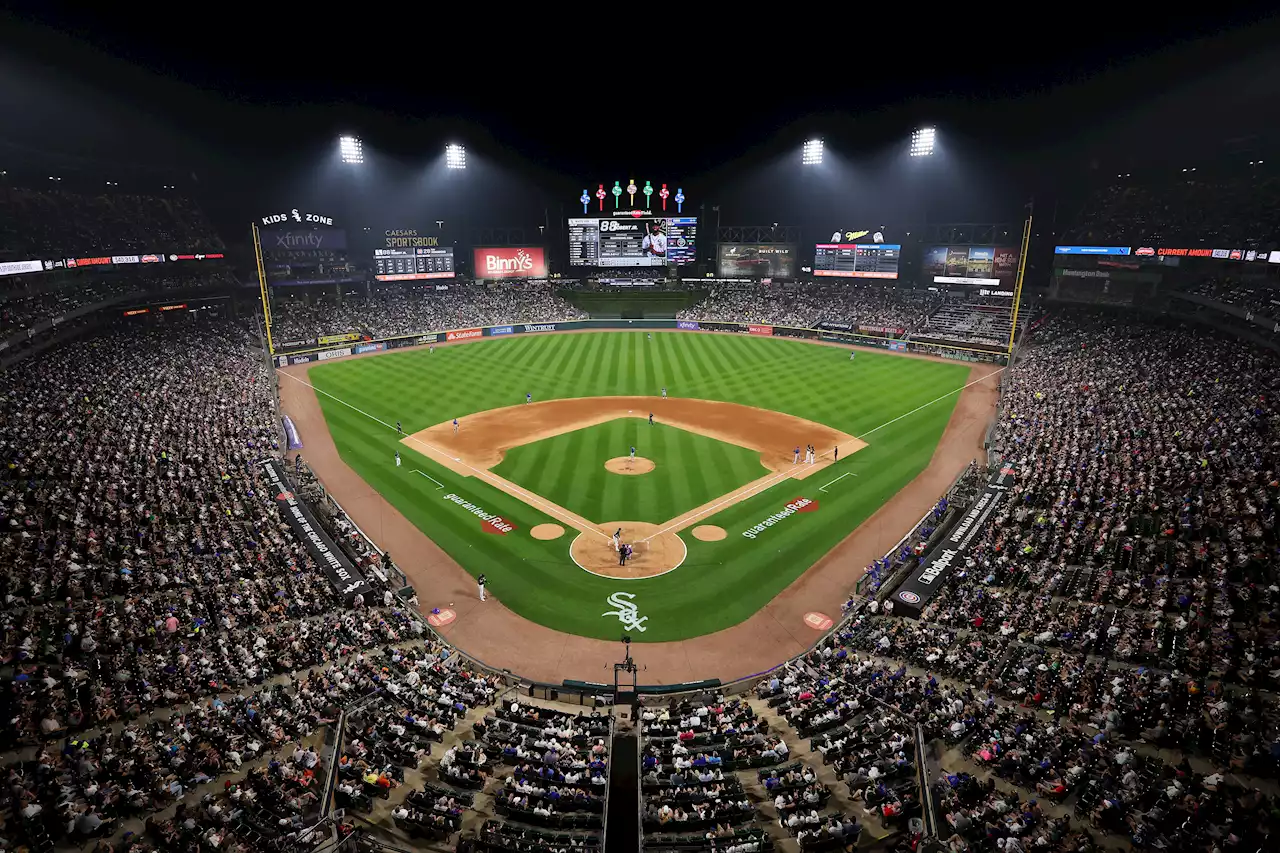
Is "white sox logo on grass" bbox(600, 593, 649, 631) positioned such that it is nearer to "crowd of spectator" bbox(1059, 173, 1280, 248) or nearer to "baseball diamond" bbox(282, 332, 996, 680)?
"baseball diamond" bbox(282, 332, 996, 680)

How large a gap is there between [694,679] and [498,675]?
5.85 m

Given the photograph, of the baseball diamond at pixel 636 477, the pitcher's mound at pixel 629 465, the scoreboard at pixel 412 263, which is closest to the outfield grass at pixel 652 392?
the baseball diamond at pixel 636 477

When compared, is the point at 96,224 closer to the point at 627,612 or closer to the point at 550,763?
the point at 627,612

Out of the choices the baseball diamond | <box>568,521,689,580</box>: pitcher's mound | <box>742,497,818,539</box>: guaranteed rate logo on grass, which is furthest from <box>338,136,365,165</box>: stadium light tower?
<box>742,497,818,539</box>: guaranteed rate logo on grass

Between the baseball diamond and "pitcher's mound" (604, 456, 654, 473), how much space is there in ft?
1.22

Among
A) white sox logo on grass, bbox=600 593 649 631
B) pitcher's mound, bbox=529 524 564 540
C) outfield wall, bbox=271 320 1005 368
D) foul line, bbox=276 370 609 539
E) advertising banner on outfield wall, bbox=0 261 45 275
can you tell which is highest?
advertising banner on outfield wall, bbox=0 261 45 275

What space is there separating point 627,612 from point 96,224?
2645 inches

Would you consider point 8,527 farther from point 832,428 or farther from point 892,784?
point 832,428

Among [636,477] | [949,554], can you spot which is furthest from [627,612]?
[949,554]

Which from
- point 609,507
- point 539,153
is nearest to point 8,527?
point 609,507

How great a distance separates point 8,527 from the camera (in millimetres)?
23281

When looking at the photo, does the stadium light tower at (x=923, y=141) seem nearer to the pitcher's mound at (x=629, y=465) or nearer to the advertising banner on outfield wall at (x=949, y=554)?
the advertising banner on outfield wall at (x=949, y=554)

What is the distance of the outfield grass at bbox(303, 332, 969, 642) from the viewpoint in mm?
24109

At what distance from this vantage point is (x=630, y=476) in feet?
112
